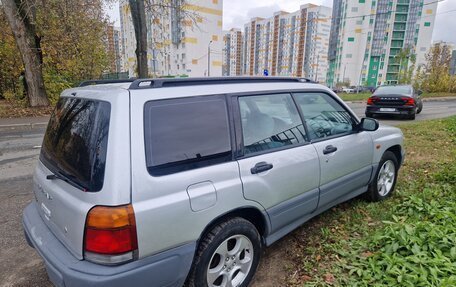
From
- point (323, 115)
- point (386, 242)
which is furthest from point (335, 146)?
point (386, 242)

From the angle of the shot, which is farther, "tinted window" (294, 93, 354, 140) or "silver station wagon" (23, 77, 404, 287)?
"tinted window" (294, 93, 354, 140)

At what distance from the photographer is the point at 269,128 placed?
250 cm

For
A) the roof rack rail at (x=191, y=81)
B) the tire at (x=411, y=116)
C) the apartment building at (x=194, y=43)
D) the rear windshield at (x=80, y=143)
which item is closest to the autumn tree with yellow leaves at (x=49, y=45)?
the rear windshield at (x=80, y=143)

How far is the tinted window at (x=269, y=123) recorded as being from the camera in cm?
227

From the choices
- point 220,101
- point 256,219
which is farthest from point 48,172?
point 256,219

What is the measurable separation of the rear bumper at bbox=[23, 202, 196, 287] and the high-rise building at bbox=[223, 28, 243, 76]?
83785 millimetres

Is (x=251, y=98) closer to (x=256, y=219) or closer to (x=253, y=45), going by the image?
(x=256, y=219)

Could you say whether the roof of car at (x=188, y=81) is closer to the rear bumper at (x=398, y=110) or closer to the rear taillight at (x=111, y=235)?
the rear taillight at (x=111, y=235)

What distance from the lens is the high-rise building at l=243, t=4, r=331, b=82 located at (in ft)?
276

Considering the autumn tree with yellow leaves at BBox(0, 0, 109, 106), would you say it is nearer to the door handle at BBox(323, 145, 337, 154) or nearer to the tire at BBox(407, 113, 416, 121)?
the door handle at BBox(323, 145, 337, 154)

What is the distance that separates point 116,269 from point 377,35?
91.1 m

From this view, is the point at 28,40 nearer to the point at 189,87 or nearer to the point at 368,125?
the point at 189,87

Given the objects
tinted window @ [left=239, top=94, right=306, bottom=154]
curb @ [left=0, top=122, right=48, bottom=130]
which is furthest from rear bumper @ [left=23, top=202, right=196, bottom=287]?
curb @ [left=0, top=122, right=48, bottom=130]

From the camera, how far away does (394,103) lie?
1166cm
